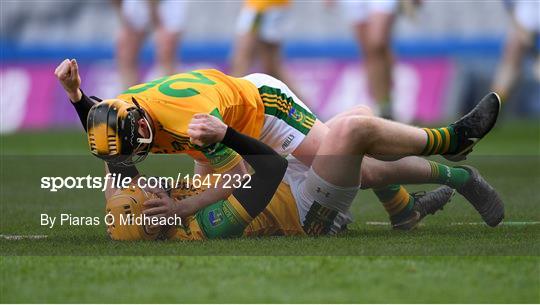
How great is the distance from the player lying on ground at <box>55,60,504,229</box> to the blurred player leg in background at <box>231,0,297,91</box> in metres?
6.22

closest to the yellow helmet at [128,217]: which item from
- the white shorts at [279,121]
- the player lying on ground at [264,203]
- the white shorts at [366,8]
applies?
the player lying on ground at [264,203]

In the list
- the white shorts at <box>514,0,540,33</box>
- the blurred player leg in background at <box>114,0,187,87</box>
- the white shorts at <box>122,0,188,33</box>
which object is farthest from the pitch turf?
the white shorts at <box>514,0,540,33</box>

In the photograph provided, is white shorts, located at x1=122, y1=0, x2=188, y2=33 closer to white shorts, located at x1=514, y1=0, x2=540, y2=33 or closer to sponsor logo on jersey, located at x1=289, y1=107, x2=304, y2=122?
white shorts, located at x1=514, y1=0, x2=540, y2=33

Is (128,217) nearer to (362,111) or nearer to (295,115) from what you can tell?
(295,115)

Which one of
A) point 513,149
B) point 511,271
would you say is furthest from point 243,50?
point 511,271

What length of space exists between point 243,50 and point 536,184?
4.61 meters

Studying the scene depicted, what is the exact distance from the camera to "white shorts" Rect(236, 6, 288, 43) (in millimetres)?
13641

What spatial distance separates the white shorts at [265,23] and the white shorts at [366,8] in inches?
40.6

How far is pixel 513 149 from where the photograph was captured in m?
13.9

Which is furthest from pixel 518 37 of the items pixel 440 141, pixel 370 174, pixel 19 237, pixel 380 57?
pixel 19 237

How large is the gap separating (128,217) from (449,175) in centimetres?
198

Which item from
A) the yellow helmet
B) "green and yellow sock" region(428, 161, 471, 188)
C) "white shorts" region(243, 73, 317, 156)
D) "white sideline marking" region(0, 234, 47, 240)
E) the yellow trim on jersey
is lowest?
"white sideline marking" region(0, 234, 47, 240)

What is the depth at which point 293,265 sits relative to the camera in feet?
18.2

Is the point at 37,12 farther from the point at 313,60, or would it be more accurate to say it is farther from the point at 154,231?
the point at 154,231
